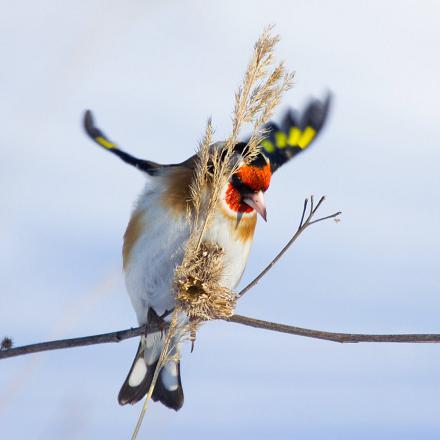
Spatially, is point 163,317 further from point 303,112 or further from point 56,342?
point 303,112

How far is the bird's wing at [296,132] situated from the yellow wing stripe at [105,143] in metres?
1.12

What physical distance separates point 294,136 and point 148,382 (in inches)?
72.3

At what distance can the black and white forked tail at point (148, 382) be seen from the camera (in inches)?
167

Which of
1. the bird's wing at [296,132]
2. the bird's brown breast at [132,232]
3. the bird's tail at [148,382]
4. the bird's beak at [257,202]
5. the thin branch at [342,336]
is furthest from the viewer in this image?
the bird's wing at [296,132]

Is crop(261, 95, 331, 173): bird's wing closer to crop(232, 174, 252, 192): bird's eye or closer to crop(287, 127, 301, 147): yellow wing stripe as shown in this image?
crop(287, 127, 301, 147): yellow wing stripe

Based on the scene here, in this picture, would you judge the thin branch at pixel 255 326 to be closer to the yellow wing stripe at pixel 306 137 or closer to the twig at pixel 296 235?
the twig at pixel 296 235

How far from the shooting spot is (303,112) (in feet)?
16.0

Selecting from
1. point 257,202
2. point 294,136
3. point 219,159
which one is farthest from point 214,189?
point 294,136

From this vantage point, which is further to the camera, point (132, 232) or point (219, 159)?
point (132, 232)

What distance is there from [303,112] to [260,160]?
153 cm

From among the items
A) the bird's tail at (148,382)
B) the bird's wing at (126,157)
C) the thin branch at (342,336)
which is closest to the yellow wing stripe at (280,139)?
the bird's wing at (126,157)

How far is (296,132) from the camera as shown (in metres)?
4.88

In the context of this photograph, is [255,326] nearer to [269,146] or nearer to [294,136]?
[269,146]

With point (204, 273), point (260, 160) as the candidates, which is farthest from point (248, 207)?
point (204, 273)
